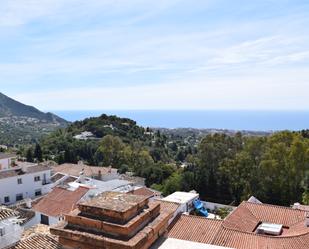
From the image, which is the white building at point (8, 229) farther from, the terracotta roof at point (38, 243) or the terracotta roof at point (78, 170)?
the terracotta roof at point (78, 170)

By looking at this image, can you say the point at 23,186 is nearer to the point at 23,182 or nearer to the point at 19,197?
the point at 23,182

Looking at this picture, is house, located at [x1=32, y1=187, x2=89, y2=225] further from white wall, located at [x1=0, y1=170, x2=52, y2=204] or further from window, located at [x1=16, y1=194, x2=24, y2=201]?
window, located at [x1=16, y1=194, x2=24, y2=201]

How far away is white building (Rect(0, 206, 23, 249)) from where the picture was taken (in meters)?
8.63

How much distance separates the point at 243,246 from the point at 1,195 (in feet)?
82.9

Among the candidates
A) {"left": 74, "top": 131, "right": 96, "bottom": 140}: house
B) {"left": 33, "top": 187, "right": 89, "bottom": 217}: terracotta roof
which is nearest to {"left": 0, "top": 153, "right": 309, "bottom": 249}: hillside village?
{"left": 33, "top": 187, "right": 89, "bottom": 217}: terracotta roof

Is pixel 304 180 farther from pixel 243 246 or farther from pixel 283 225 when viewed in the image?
pixel 243 246

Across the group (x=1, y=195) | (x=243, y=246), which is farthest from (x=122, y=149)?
(x=243, y=246)

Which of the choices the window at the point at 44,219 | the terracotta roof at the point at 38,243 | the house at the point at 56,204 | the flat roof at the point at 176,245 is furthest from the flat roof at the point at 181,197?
the flat roof at the point at 176,245

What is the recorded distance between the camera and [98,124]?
10269 centimetres

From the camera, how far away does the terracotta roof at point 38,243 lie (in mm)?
7531

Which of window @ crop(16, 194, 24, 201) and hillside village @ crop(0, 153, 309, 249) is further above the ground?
hillside village @ crop(0, 153, 309, 249)

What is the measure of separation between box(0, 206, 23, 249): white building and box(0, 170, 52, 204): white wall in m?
26.6

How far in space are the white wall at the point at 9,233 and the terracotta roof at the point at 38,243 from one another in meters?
0.60

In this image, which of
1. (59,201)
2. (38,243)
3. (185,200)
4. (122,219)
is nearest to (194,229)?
(185,200)
